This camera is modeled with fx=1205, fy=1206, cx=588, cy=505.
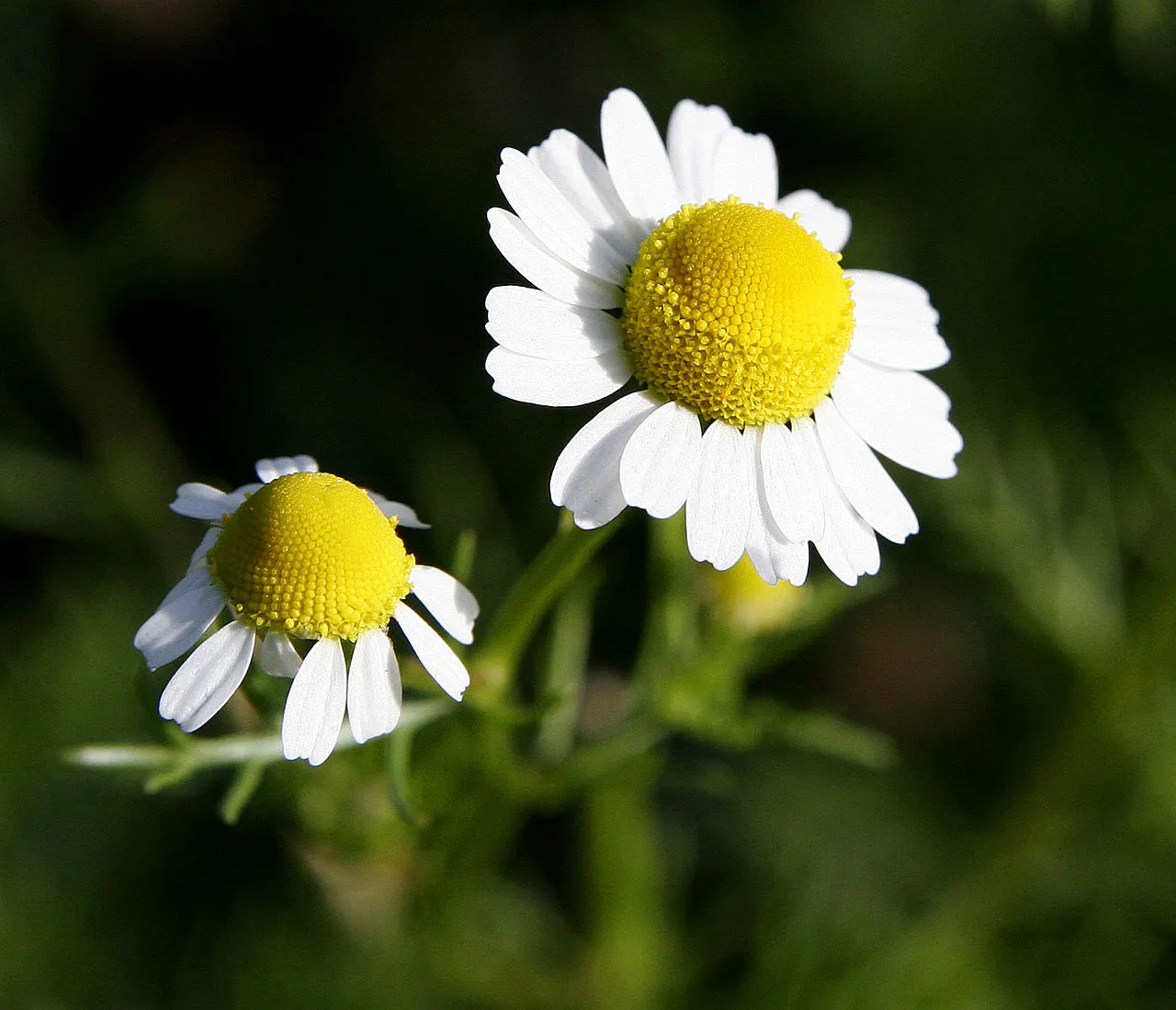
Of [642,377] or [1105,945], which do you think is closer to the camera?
[642,377]

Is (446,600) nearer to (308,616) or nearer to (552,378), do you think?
(308,616)

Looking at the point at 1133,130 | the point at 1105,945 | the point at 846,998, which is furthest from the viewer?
the point at 1133,130

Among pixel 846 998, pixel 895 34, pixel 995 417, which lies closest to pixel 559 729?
pixel 846 998

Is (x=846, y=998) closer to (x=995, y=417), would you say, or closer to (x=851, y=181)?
(x=995, y=417)

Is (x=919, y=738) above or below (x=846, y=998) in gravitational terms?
below

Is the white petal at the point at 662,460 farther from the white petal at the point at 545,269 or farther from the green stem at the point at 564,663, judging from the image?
the green stem at the point at 564,663

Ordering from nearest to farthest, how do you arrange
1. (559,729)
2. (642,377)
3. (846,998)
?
1. (642,377)
2. (559,729)
3. (846,998)

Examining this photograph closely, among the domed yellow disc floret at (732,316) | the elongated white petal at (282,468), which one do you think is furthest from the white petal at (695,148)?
the elongated white petal at (282,468)
